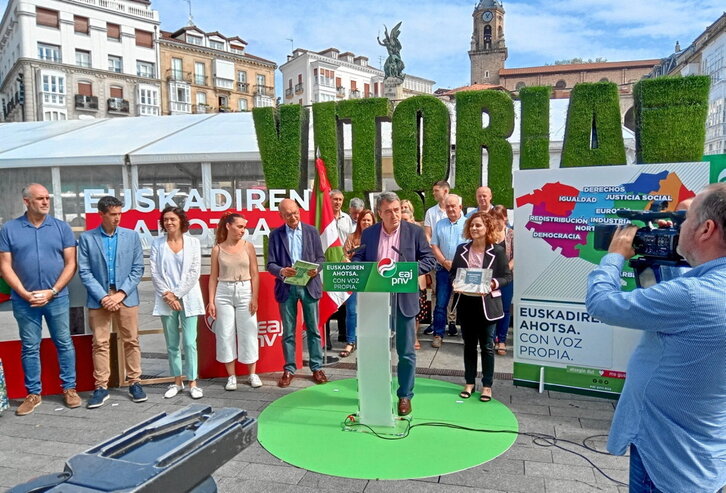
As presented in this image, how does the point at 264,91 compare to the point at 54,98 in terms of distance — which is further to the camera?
the point at 264,91

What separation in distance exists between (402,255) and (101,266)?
9.04 feet

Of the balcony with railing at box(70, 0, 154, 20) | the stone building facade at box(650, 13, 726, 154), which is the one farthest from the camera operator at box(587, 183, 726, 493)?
the balcony with railing at box(70, 0, 154, 20)

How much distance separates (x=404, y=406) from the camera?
420cm

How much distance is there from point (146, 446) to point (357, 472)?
2.22 metres

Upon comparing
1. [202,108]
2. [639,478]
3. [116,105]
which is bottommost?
[639,478]

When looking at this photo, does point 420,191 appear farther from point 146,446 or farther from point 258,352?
point 146,446

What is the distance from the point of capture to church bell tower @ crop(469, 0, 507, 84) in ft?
254

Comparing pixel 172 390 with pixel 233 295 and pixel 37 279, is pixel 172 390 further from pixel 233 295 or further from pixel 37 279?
pixel 37 279

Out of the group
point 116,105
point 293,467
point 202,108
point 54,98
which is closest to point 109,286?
point 293,467

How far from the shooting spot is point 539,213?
15.0 ft

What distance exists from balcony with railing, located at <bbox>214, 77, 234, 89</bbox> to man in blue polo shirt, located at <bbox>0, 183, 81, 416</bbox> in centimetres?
5721

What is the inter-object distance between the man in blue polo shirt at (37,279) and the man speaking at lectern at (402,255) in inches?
105

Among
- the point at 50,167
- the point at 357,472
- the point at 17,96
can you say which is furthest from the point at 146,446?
the point at 17,96

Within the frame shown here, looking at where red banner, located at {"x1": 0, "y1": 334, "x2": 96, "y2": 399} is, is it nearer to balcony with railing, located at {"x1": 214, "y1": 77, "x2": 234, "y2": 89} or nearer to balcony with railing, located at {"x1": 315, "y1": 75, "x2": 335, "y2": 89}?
balcony with railing, located at {"x1": 214, "y1": 77, "x2": 234, "y2": 89}
